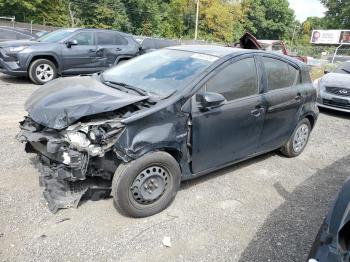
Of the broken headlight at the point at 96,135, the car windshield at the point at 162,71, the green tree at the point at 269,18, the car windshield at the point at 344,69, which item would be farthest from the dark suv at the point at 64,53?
the green tree at the point at 269,18

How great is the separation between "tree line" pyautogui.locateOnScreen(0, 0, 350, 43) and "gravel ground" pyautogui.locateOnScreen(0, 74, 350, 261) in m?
36.5

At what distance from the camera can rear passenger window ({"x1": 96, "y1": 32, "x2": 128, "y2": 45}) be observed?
34.6ft

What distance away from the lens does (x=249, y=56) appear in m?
4.36

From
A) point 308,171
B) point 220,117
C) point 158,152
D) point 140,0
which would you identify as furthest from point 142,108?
point 140,0

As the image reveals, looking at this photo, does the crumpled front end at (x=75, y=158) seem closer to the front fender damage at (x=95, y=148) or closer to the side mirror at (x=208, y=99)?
the front fender damage at (x=95, y=148)

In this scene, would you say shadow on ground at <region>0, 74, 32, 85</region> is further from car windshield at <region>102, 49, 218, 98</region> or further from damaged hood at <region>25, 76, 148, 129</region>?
damaged hood at <region>25, 76, 148, 129</region>

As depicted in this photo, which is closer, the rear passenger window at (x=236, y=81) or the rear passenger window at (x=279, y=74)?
the rear passenger window at (x=236, y=81)

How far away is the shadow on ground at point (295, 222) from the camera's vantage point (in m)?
3.22

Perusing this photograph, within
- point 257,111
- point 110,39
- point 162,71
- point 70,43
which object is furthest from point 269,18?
point 162,71

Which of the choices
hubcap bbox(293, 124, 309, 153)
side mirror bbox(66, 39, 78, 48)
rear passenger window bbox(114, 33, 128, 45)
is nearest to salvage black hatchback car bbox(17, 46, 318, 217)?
hubcap bbox(293, 124, 309, 153)

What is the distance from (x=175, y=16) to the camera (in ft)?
172

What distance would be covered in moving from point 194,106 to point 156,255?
153 cm

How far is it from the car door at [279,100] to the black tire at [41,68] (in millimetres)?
6966

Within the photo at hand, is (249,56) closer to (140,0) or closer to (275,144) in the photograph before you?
(275,144)
